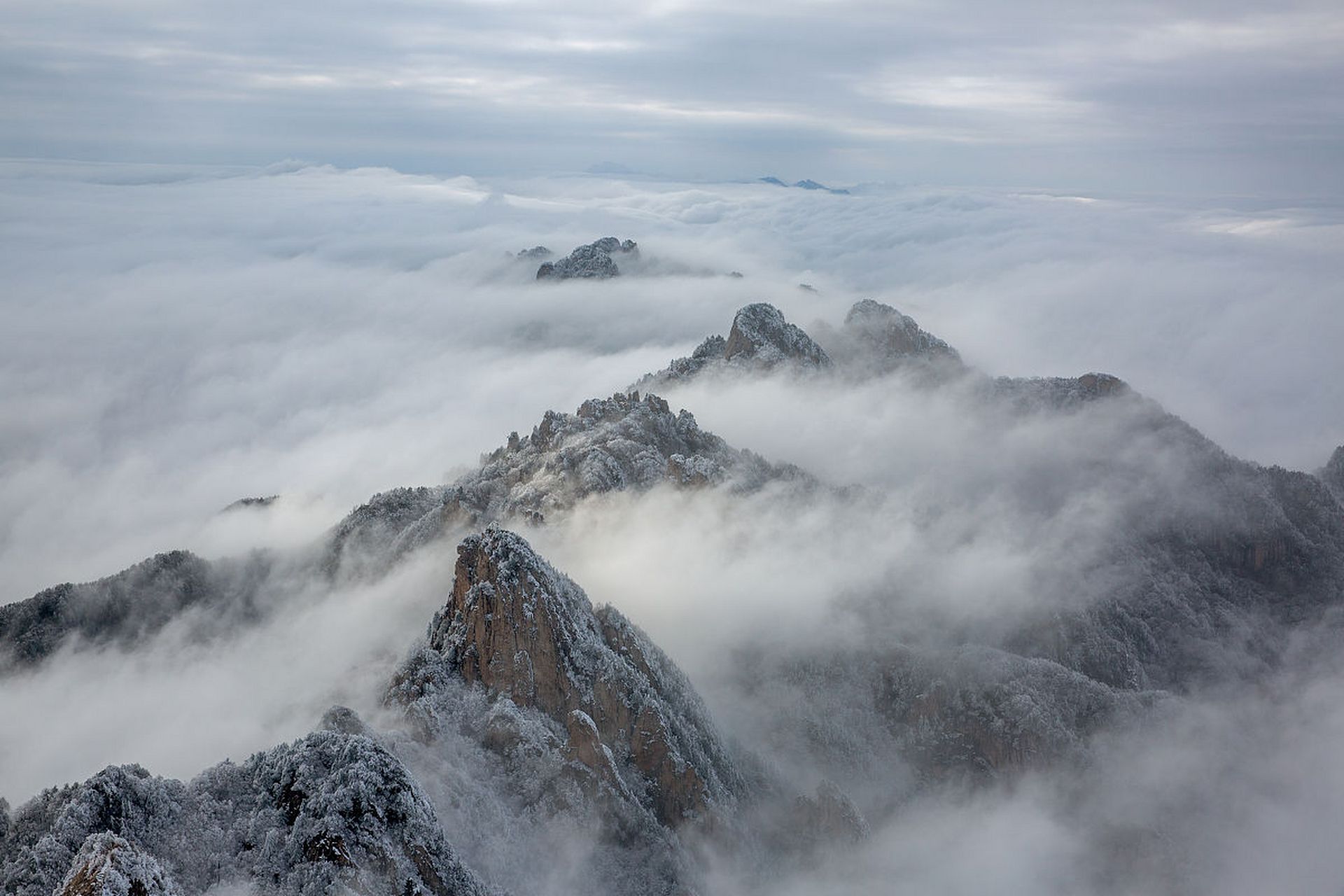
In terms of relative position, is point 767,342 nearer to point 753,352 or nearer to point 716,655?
point 753,352

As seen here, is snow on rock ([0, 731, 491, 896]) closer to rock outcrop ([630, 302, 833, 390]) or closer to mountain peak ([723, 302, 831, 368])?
rock outcrop ([630, 302, 833, 390])

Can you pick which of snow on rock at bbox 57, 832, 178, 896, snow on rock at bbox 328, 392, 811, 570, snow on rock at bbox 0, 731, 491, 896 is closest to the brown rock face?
snow on rock at bbox 0, 731, 491, 896

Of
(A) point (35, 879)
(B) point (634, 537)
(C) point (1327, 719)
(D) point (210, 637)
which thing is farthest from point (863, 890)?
(C) point (1327, 719)

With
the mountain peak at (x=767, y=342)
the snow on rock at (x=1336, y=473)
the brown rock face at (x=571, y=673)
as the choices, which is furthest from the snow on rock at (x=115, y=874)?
the snow on rock at (x=1336, y=473)

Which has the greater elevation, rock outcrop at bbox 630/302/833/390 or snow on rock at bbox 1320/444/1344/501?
rock outcrop at bbox 630/302/833/390

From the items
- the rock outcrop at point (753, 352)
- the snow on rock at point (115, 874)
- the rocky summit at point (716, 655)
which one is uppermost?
the rock outcrop at point (753, 352)

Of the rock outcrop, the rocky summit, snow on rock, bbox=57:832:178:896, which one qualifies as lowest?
the rocky summit

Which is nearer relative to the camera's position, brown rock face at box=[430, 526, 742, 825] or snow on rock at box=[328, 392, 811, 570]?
brown rock face at box=[430, 526, 742, 825]

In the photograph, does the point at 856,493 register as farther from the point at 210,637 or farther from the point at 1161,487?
the point at 210,637

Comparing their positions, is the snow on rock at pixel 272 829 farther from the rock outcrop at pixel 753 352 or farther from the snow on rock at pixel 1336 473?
the snow on rock at pixel 1336 473

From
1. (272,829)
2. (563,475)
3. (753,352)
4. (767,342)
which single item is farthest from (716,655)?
→ (767,342)
